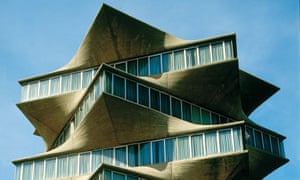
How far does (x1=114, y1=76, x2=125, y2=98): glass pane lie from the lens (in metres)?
48.6

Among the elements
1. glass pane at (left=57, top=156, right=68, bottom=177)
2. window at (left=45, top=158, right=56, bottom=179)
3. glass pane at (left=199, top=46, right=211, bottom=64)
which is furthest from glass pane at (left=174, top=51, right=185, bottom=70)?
window at (left=45, top=158, right=56, bottom=179)

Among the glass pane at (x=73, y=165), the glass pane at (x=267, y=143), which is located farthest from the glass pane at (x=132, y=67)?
the glass pane at (x=267, y=143)

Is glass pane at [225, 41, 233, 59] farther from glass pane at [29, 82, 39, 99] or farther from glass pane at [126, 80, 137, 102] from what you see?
glass pane at [29, 82, 39, 99]

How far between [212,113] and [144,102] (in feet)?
19.0

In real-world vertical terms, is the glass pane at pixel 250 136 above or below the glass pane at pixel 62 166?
above

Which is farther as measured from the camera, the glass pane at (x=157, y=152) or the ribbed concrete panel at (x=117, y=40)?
the ribbed concrete panel at (x=117, y=40)

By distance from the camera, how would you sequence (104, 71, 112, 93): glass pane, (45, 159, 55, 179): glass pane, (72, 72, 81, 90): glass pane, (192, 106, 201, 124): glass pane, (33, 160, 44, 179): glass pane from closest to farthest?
(104, 71, 112, 93): glass pane < (45, 159, 55, 179): glass pane < (33, 160, 44, 179): glass pane < (192, 106, 201, 124): glass pane < (72, 72, 81, 90): glass pane

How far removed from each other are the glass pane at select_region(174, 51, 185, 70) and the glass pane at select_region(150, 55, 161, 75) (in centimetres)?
115

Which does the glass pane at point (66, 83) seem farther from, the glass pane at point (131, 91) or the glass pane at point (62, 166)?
the glass pane at point (131, 91)

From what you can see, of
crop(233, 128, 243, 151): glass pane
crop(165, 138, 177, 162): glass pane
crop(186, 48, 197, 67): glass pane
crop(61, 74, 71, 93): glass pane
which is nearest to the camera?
crop(233, 128, 243, 151): glass pane

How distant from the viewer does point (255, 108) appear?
2330 inches

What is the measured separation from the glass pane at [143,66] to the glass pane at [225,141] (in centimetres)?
776

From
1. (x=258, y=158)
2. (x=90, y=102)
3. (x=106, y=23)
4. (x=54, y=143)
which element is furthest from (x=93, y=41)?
(x=258, y=158)

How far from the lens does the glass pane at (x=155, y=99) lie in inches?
1999
